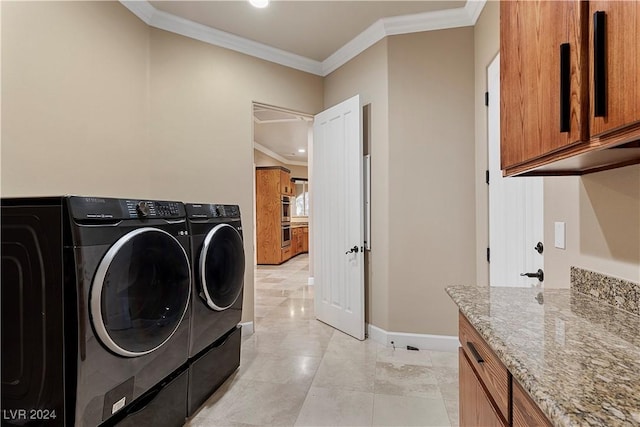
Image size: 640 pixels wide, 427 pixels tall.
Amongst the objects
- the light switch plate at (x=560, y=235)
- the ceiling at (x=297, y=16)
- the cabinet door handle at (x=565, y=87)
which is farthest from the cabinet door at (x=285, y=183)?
the cabinet door handle at (x=565, y=87)

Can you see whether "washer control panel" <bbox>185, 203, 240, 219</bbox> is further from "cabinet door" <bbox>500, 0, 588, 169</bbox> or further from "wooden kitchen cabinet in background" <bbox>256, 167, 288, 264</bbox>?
"wooden kitchen cabinet in background" <bbox>256, 167, 288, 264</bbox>

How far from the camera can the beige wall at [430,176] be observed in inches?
105

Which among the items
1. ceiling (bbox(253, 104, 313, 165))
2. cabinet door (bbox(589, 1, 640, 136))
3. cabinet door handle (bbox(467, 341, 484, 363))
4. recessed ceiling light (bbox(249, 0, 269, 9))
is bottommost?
cabinet door handle (bbox(467, 341, 484, 363))

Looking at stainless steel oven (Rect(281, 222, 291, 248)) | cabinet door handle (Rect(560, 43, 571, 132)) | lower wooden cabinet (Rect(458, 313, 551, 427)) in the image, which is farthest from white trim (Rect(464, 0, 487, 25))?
stainless steel oven (Rect(281, 222, 291, 248))

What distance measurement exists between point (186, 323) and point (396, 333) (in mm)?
1784

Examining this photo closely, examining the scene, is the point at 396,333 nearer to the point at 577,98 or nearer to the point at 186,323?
the point at 186,323

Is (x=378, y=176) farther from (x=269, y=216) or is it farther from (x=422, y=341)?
(x=269, y=216)

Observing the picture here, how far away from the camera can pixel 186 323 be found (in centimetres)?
177

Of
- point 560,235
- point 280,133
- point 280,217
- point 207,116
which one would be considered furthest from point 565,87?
point 280,217

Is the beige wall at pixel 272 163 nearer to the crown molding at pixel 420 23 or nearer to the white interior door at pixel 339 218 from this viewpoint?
the white interior door at pixel 339 218

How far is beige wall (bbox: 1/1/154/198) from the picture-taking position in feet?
5.67

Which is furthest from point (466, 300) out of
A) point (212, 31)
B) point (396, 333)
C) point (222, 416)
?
point (212, 31)

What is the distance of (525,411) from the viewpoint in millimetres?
721

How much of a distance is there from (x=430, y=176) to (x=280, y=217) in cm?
494
